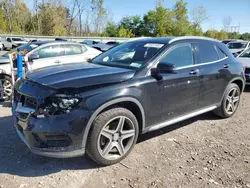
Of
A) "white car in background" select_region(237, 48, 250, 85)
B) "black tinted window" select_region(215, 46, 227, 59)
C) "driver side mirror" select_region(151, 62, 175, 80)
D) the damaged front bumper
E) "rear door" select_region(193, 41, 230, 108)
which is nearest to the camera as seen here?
the damaged front bumper

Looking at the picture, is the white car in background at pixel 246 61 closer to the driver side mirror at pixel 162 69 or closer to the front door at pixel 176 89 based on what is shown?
the front door at pixel 176 89

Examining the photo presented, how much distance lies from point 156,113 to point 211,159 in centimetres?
105

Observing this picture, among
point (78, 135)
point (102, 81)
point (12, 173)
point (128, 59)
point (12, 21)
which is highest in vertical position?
point (12, 21)

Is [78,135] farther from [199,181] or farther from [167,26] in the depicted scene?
[167,26]

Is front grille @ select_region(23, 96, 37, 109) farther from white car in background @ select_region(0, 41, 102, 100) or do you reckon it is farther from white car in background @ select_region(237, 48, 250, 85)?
white car in background @ select_region(237, 48, 250, 85)

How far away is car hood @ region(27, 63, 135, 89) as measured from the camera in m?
2.87

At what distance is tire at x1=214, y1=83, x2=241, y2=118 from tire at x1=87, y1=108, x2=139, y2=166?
2.43m

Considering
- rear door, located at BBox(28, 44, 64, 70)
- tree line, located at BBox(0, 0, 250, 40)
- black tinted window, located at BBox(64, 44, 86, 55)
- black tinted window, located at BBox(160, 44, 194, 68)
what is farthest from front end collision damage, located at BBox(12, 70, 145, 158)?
tree line, located at BBox(0, 0, 250, 40)

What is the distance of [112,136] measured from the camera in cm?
311

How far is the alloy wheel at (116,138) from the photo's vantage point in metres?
3.04

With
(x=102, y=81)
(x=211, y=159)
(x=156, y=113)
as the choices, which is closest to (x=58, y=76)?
(x=102, y=81)

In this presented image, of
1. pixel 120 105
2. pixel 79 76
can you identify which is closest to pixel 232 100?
pixel 120 105

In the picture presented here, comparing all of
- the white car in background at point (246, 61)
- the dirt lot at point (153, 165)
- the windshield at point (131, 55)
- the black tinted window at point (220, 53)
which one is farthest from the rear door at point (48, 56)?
the white car in background at point (246, 61)

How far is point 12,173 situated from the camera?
2957 mm
